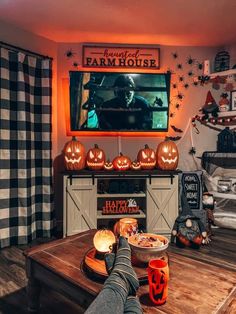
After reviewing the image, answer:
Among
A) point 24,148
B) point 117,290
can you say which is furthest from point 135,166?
point 117,290

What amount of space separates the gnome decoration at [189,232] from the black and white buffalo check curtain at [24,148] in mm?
1477

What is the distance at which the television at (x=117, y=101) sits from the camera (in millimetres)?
3236

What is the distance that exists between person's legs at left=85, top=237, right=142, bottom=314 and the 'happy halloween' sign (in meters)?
2.08

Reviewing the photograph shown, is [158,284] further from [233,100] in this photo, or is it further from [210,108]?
[233,100]

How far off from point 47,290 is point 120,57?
2758 mm

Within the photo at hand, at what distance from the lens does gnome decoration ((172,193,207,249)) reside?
2.69 meters

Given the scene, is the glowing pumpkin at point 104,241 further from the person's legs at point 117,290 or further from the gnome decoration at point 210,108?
the gnome decoration at point 210,108

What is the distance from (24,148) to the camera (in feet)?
9.50

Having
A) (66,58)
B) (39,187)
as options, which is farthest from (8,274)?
(66,58)

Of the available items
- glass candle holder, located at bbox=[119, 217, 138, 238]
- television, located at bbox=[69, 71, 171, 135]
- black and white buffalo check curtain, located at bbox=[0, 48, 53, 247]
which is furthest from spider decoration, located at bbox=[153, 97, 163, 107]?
glass candle holder, located at bbox=[119, 217, 138, 238]

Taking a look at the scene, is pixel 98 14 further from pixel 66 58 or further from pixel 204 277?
pixel 204 277

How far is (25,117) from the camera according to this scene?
2.90m

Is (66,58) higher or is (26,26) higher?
(26,26)

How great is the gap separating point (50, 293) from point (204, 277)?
1210 millimetres
